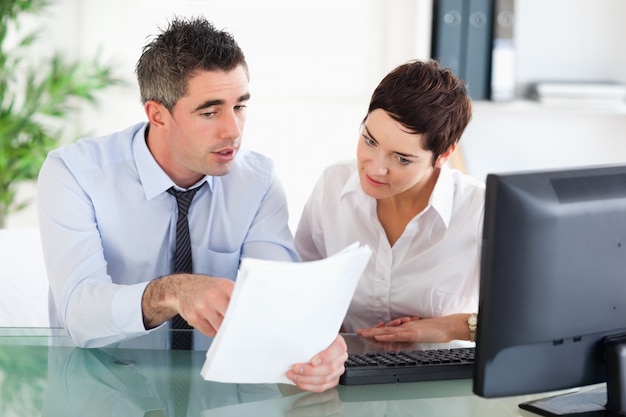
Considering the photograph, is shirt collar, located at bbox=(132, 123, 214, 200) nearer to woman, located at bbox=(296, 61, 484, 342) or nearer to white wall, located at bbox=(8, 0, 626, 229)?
woman, located at bbox=(296, 61, 484, 342)

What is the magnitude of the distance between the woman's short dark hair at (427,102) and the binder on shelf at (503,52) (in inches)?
57.6

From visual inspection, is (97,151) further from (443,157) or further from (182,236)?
(443,157)

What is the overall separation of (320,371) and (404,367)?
199 mm

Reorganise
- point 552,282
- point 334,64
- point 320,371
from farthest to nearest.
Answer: point 334,64
point 320,371
point 552,282

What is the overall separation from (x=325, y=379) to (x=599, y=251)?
0.49 metres

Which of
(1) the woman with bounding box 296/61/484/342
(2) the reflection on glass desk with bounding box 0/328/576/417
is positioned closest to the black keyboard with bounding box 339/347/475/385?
(2) the reflection on glass desk with bounding box 0/328/576/417

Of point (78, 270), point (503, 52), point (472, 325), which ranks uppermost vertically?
point (503, 52)

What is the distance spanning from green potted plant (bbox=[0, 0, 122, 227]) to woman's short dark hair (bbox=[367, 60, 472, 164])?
1918mm

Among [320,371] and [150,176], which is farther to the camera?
[150,176]

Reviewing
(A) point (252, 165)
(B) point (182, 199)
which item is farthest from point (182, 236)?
(A) point (252, 165)

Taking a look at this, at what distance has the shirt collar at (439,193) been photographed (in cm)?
213

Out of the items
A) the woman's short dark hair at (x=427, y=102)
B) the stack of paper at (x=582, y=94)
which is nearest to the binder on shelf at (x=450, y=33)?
the stack of paper at (x=582, y=94)

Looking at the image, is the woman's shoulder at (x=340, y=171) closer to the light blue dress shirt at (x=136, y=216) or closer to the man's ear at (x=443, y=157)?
the light blue dress shirt at (x=136, y=216)

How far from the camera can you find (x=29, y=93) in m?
3.64
